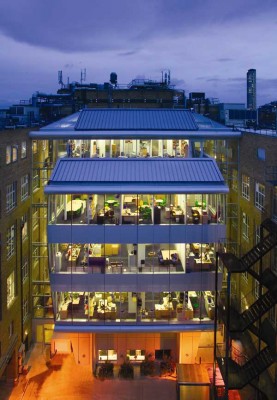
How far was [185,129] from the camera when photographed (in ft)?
132

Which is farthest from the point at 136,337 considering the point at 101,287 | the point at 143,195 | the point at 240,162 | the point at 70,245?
the point at 240,162

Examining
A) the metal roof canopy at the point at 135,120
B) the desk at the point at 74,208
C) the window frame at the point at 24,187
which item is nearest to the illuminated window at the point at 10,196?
the window frame at the point at 24,187

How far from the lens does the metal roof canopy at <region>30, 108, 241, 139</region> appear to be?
1515 inches

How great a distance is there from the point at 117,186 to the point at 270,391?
16.4 metres

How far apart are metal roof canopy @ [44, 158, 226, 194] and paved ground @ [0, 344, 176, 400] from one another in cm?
1448

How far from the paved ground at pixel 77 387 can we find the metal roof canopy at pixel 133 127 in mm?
19391

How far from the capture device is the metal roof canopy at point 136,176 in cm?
3166

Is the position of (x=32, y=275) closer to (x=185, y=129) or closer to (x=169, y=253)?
(x=169, y=253)

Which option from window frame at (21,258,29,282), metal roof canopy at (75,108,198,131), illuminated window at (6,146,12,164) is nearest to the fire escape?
metal roof canopy at (75,108,198,131)

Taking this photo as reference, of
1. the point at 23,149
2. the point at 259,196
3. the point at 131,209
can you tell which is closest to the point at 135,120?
the point at 23,149

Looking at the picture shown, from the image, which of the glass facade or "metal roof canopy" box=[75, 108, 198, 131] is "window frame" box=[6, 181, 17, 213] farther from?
"metal roof canopy" box=[75, 108, 198, 131]

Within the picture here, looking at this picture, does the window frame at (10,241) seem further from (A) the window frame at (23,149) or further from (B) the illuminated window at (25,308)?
(A) the window frame at (23,149)

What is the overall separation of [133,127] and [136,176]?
8.75 m

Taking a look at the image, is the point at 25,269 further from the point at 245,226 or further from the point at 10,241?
the point at 245,226
